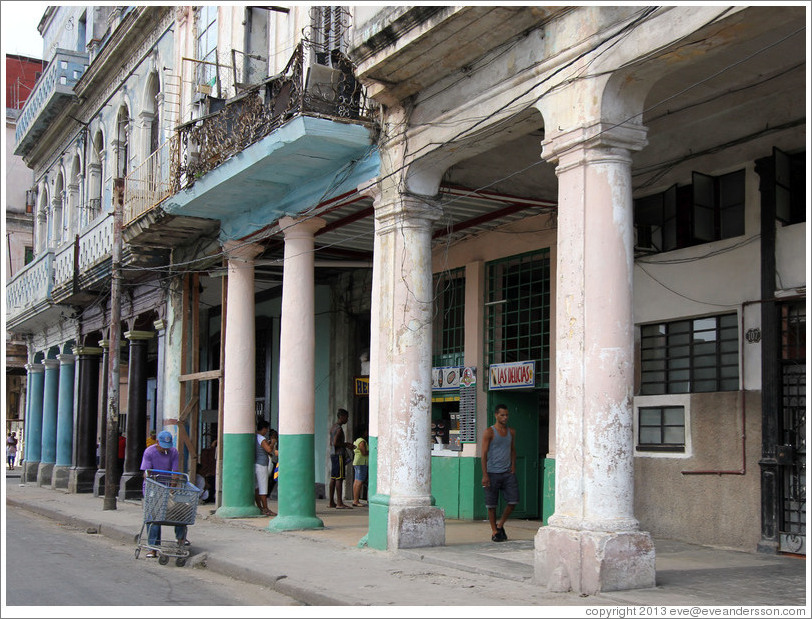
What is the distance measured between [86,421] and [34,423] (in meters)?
6.58

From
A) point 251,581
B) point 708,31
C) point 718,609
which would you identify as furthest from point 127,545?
point 708,31

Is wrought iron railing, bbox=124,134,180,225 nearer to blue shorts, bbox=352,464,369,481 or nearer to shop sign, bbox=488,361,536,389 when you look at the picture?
blue shorts, bbox=352,464,369,481

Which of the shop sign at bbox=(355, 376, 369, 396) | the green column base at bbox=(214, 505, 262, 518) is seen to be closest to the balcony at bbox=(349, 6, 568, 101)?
the green column base at bbox=(214, 505, 262, 518)

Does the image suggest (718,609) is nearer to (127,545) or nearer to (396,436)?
(396,436)

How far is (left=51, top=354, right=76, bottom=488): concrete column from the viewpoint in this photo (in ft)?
83.9

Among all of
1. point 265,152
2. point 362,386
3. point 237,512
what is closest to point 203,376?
point 237,512

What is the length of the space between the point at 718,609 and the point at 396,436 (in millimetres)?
4788

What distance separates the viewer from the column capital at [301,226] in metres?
13.6

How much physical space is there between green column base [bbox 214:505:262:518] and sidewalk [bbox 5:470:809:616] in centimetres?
112

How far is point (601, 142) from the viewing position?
27.6 feet

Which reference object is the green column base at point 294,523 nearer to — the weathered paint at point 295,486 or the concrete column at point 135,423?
the weathered paint at point 295,486

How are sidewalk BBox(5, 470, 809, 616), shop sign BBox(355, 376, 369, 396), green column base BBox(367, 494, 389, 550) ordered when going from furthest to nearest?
1. shop sign BBox(355, 376, 369, 396)
2. green column base BBox(367, 494, 389, 550)
3. sidewalk BBox(5, 470, 809, 616)

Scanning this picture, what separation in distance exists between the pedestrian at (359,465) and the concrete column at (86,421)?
910 cm

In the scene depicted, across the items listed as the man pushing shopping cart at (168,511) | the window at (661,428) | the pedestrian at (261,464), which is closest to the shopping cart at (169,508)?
the man pushing shopping cart at (168,511)
